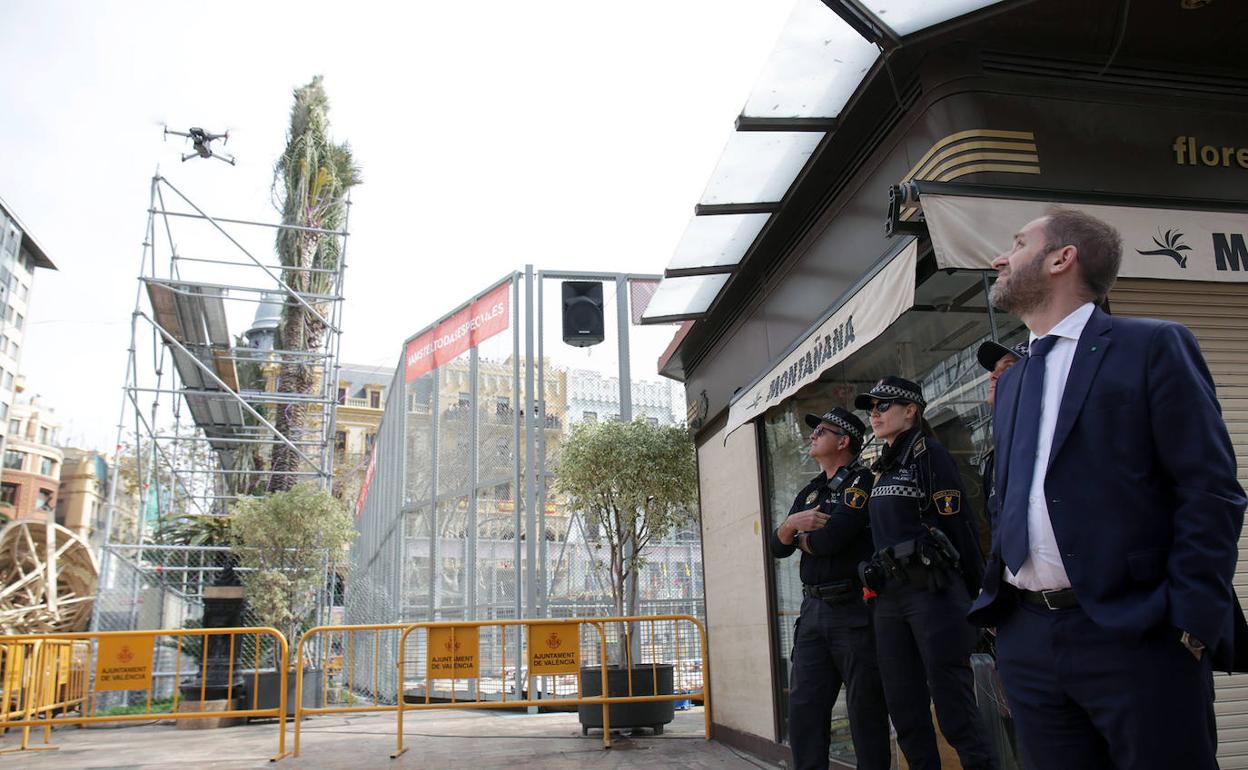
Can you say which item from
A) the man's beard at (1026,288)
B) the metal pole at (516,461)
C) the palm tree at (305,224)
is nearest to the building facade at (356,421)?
the palm tree at (305,224)

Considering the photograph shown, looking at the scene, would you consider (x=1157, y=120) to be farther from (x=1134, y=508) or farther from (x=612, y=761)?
(x=612, y=761)

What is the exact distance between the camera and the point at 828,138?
504cm

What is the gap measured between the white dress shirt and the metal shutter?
6.38ft

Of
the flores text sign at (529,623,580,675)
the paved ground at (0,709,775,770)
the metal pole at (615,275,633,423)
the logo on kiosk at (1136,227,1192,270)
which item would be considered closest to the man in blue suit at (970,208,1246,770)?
the logo on kiosk at (1136,227,1192,270)

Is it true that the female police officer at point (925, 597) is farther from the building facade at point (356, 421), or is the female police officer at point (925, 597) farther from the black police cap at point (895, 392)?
the building facade at point (356, 421)

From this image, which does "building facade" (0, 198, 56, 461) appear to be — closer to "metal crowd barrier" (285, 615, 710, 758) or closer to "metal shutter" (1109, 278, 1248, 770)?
"metal crowd barrier" (285, 615, 710, 758)

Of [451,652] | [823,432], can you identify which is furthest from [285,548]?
[823,432]

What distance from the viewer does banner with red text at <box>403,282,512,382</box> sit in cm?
1327

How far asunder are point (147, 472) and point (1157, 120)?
20266 mm

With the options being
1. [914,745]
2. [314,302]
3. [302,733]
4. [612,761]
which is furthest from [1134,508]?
[314,302]

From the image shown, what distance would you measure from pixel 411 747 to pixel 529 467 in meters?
5.01

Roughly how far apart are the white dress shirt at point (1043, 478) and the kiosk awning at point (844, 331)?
1873mm

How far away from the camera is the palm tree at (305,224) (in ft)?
59.4

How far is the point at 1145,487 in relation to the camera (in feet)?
6.23
